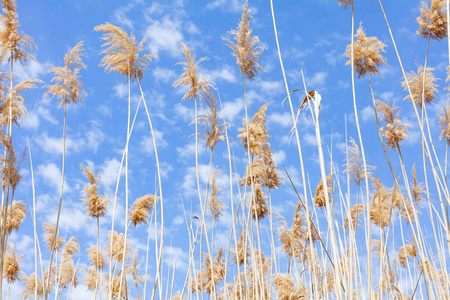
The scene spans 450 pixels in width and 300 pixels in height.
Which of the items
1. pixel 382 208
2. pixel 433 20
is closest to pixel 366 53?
pixel 433 20

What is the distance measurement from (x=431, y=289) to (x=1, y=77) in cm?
517

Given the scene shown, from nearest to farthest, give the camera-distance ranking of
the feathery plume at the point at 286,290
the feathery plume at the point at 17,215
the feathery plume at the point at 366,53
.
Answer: the feathery plume at the point at 286,290
the feathery plume at the point at 366,53
the feathery plume at the point at 17,215

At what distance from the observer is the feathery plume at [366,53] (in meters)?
4.80

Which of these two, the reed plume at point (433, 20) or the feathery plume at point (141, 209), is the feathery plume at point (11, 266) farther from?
the reed plume at point (433, 20)

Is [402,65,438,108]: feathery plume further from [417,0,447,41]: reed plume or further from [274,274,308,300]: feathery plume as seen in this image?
[274,274,308,300]: feathery plume

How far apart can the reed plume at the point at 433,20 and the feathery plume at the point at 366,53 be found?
2.66 feet

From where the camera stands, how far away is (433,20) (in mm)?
5055

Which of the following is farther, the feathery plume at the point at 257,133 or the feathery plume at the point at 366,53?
the feathery plume at the point at 257,133

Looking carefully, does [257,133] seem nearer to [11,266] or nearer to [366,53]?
[366,53]

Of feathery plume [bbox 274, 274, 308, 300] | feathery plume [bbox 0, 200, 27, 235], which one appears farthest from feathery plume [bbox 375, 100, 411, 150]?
feathery plume [bbox 0, 200, 27, 235]

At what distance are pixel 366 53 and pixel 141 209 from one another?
13.4 feet

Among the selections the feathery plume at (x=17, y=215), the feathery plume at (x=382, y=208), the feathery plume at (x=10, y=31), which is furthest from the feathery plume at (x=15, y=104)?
the feathery plume at (x=382, y=208)

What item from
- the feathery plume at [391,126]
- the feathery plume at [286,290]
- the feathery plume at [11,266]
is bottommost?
the feathery plume at [286,290]

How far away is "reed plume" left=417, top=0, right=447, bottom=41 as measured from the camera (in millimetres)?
4984
